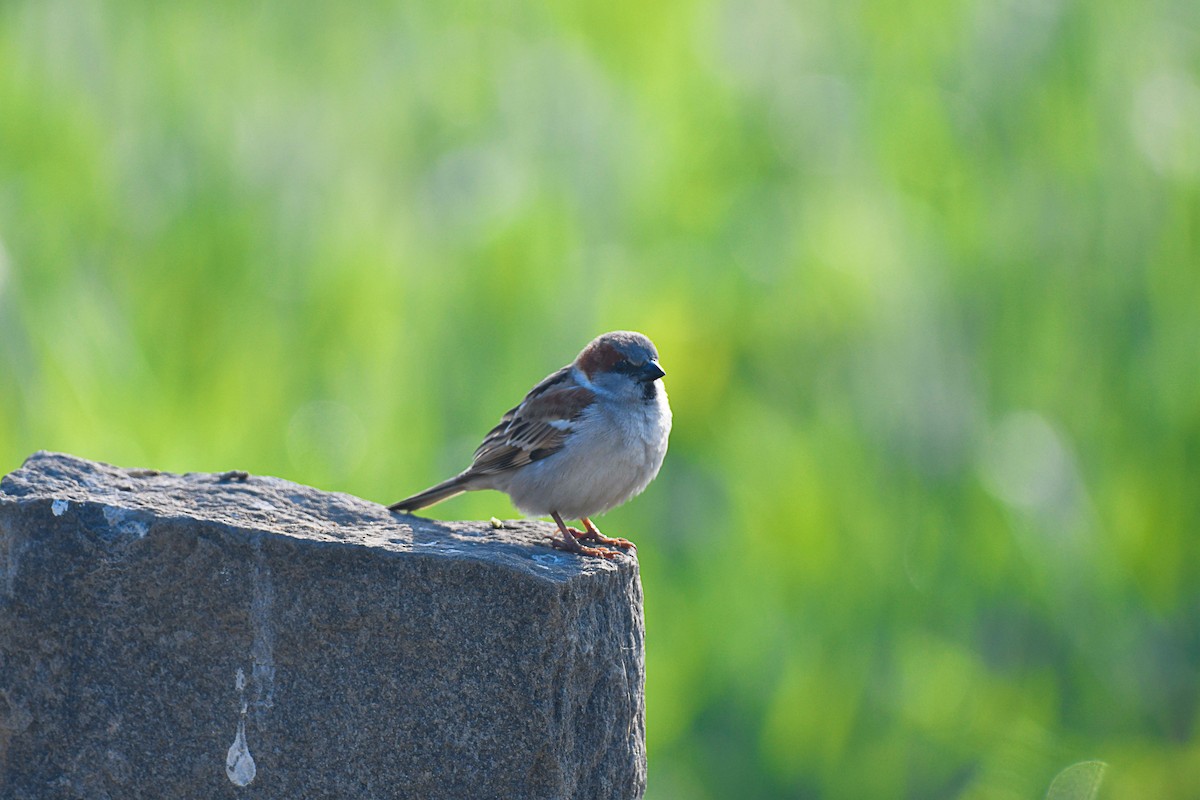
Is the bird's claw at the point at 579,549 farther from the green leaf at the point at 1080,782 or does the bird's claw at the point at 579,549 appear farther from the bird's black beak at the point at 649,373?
the green leaf at the point at 1080,782

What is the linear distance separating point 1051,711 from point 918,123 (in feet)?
6.95

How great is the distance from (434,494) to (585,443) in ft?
1.26

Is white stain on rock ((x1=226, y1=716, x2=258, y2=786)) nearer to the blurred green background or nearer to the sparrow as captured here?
the sparrow

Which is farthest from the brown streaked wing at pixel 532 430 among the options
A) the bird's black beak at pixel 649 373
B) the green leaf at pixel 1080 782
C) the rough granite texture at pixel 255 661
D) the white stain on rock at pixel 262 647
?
the green leaf at pixel 1080 782

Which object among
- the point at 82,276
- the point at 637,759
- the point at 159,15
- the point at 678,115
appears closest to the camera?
the point at 637,759

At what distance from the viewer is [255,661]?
2354 millimetres

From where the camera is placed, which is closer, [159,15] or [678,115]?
[159,15]

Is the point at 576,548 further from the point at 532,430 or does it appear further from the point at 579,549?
the point at 532,430

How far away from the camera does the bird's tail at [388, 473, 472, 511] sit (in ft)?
10.3

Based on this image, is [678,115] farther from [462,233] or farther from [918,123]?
[462,233]

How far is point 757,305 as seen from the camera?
4.42m

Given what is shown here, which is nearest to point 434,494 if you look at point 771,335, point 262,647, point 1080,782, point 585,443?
point 585,443

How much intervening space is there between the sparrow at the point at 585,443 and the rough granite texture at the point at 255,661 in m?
0.75

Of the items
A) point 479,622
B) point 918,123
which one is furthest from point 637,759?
point 918,123
